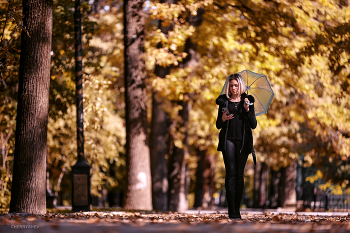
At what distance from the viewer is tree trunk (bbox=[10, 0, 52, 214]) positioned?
814 cm

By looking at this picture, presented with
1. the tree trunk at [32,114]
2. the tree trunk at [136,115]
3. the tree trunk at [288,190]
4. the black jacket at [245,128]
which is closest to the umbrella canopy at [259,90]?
the black jacket at [245,128]

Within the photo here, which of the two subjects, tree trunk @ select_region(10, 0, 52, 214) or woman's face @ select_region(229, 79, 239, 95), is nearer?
woman's face @ select_region(229, 79, 239, 95)

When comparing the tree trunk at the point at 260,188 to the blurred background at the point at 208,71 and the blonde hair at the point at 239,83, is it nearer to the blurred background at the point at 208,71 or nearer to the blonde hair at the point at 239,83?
the blurred background at the point at 208,71

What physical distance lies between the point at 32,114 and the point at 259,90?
4017 millimetres

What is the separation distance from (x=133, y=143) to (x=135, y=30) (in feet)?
10.0

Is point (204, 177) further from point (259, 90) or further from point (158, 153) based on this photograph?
point (259, 90)

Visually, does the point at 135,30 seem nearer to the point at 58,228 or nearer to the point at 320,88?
the point at 320,88

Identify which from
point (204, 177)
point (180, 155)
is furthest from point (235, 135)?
point (204, 177)

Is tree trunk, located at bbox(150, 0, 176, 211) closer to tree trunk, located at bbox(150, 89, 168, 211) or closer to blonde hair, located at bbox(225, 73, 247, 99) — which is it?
tree trunk, located at bbox(150, 89, 168, 211)

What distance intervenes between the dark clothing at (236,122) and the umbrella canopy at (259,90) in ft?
2.61

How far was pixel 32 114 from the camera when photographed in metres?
8.27

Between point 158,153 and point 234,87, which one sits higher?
point 234,87

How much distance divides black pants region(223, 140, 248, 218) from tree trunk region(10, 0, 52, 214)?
3.27m

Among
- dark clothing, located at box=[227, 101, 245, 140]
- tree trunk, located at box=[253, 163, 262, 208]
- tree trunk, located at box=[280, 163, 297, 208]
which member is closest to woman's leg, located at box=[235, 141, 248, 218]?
dark clothing, located at box=[227, 101, 245, 140]
